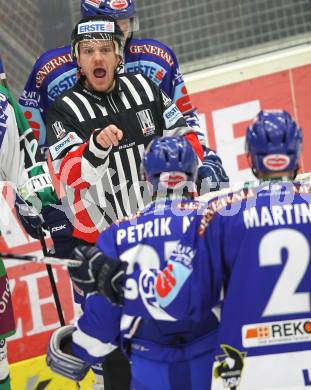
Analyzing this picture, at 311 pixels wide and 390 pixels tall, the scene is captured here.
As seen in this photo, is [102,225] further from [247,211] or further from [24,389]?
[247,211]

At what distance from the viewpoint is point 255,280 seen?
3463 millimetres

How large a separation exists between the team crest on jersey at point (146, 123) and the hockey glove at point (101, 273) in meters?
1.21

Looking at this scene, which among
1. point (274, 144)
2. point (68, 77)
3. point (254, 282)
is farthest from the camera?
point (68, 77)

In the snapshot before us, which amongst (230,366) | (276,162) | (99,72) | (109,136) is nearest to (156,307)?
(230,366)

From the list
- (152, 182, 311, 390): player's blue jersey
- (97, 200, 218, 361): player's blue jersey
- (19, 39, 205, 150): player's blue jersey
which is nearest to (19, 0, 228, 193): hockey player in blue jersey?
(19, 39, 205, 150): player's blue jersey

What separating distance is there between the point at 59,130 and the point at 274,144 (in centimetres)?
130

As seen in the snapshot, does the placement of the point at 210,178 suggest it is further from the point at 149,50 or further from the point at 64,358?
the point at 64,358

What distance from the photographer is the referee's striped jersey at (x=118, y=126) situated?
473 cm

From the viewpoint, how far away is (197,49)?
6.32 meters

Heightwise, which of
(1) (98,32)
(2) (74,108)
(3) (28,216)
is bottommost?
(3) (28,216)

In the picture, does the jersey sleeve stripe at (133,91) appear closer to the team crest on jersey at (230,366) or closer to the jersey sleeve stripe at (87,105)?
the jersey sleeve stripe at (87,105)

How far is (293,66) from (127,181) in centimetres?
169

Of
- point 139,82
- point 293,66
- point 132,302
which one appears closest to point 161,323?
point 132,302

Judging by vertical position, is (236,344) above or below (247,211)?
below
